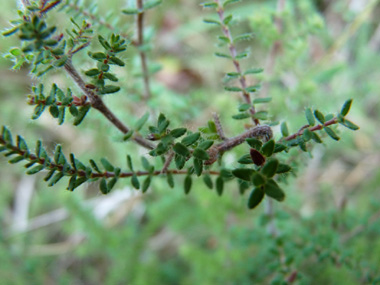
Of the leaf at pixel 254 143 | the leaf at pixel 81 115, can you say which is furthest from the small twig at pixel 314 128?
the leaf at pixel 81 115

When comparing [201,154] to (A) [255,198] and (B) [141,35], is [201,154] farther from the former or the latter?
(B) [141,35]

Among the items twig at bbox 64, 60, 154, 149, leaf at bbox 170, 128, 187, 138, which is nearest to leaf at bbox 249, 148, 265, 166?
leaf at bbox 170, 128, 187, 138

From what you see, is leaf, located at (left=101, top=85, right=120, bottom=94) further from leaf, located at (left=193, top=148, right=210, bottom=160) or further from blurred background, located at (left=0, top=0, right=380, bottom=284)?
blurred background, located at (left=0, top=0, right=380, bottom=284)

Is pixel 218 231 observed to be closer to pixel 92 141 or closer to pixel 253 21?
pixel 253 21

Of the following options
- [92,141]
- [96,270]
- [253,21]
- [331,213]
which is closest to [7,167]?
[92,141]

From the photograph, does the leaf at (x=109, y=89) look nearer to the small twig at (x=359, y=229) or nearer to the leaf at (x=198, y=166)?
the leaf at (x=198, y=166)

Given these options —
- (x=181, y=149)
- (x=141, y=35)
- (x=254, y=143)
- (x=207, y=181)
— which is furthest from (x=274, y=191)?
(x=141, y=35)
